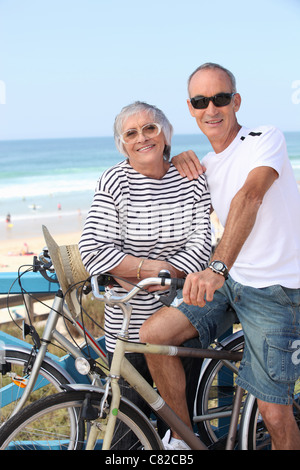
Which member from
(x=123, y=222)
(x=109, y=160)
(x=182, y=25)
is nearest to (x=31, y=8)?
(x=182, y=25)

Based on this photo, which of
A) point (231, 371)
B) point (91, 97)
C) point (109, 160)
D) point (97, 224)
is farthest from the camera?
point (91, 97)

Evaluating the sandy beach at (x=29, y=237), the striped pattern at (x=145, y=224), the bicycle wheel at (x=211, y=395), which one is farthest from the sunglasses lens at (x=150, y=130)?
the sandy beach at (x=29, y=237)

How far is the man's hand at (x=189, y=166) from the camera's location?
2.31m

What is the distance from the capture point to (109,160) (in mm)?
35375

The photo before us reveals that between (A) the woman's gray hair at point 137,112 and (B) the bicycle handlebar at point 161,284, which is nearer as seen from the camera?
(B) the bicycle handlebar at point 161,284

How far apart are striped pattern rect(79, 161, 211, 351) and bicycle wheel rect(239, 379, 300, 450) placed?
1.77ft

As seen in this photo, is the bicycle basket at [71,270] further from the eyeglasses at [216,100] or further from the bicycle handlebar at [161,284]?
the eyeglasses at [216,100]

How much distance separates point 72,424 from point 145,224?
2.89ft

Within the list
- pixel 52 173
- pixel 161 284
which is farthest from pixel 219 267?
pixel 52 173

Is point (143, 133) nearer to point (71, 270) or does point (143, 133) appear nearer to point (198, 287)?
point (71, 270)

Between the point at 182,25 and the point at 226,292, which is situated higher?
the point at 182,25

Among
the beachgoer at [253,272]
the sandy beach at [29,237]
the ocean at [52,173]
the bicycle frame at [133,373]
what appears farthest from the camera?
the ocean at [52,173]
